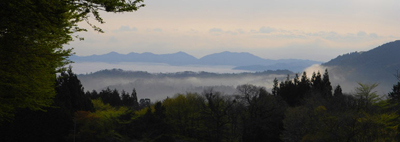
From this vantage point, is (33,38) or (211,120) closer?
(33,38)

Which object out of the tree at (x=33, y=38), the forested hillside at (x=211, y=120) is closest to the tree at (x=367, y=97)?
the forested hillside at (x=211, y=120)

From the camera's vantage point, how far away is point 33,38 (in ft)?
33.0

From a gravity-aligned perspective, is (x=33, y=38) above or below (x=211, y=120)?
above

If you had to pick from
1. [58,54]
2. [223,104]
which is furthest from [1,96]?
[223,104]

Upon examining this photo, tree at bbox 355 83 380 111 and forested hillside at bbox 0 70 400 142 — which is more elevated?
tree at bbox 355 83 380 111

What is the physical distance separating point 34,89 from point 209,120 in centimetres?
4319

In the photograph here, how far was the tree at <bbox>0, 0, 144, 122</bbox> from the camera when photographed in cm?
884

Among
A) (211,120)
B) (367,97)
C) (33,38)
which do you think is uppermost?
(33,38)

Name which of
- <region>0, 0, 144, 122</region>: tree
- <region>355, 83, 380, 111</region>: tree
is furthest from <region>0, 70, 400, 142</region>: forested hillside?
<region>0, 0, 144, 122</region>: tree

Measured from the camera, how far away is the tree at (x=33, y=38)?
29.0 ft

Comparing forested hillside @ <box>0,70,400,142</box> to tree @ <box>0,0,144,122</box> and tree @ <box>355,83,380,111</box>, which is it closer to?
tree @ <box>355,83,380,111</box>

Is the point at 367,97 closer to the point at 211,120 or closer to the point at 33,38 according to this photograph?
the point at 211,120

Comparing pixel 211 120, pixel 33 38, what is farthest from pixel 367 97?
pixel 33 38

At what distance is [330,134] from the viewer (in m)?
28.5
